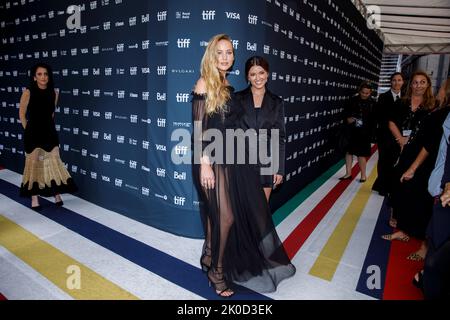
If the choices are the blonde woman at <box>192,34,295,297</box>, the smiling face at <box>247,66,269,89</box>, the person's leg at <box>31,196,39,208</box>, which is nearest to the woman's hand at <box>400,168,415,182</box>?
the blonde woman at <box>192,34,295,297</box>

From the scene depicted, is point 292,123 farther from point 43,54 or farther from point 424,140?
point 43,54

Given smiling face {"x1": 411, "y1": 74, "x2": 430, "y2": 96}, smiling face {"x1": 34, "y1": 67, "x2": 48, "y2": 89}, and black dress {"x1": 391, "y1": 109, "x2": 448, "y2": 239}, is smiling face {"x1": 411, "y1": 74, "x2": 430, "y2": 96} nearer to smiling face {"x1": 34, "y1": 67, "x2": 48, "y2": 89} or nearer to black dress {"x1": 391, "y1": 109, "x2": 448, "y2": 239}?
black dress {"x1": 391, "y1": 109, "x2": 448, "y2": 239}

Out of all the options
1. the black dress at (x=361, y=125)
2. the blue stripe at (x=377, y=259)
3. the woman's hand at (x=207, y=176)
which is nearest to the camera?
the woman's hand at (x=207, y=176)

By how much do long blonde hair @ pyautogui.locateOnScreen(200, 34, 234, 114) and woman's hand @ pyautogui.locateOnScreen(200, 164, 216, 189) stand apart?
15.0 inches

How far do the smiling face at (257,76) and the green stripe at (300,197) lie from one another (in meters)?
1.97

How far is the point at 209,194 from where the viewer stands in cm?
230

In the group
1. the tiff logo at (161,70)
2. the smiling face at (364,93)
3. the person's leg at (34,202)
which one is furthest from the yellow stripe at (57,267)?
the smiling face at (364,93)

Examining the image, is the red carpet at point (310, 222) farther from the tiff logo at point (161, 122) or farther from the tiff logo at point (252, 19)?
the tiff logo at point (252, 19)

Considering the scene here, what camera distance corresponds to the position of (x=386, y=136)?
4.41m

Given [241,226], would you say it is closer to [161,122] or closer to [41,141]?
[161,122]

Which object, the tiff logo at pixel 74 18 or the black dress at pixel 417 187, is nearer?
the black dress at pixel 417 187

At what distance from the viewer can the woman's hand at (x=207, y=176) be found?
2.19 meters

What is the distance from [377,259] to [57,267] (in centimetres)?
288

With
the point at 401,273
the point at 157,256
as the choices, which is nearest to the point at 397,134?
the point at 401,273
